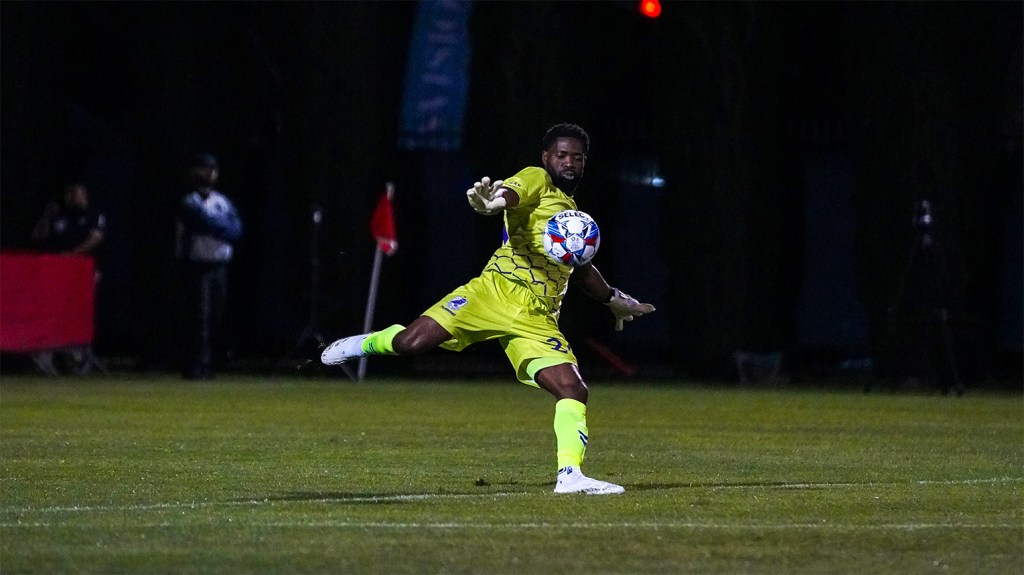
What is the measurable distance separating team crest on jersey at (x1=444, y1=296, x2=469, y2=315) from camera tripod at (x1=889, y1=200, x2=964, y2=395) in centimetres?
1050

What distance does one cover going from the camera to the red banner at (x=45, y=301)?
21.4 m

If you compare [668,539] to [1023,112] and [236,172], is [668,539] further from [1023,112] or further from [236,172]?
[236,172]

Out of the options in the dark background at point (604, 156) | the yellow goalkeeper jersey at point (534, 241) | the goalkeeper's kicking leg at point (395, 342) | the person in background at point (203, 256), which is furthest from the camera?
the dark background at point (604, 156)

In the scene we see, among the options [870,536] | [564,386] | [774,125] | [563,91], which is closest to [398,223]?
[563,91]

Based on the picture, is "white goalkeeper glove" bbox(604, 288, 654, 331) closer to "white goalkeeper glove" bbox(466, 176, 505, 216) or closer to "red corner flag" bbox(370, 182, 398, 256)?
"white goalkeeper glove" bbox(466, 176, 505, 216)

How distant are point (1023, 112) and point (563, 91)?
5.59 meters

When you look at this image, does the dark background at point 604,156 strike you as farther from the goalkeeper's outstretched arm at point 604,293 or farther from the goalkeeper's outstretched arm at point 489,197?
the goalkeeper's outstretched arm at point 489,197

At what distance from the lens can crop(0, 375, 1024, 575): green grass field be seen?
7.55 m

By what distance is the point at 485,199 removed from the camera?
31.7 feet

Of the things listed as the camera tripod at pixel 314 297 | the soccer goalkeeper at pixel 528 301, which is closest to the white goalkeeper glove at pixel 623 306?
the soccer goalkeeper at pixel 528 301

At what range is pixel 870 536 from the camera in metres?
8.21

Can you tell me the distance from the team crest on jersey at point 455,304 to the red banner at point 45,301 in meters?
12.0

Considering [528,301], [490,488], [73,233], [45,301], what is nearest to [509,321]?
[528,301]

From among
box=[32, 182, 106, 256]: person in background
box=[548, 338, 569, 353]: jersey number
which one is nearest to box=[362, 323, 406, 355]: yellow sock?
box=[548, 338, 569, 353]: jersey number
